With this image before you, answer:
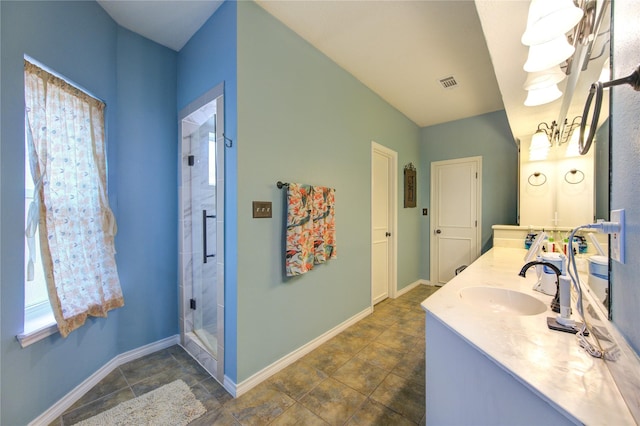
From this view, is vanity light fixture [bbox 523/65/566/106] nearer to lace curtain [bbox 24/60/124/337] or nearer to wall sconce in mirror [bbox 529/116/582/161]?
wall sconce in mirror [bbox 529/116/582/161]

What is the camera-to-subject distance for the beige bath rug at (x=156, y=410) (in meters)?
1.47

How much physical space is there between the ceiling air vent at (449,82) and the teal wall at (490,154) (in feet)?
4.02

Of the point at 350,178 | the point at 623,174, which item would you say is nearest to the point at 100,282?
the point at 350,178

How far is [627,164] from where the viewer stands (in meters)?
0.67

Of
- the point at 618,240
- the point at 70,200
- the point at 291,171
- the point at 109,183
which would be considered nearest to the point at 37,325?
the point at 70,200

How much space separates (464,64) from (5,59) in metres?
3.45

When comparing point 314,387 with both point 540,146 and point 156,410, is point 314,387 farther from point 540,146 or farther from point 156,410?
point 540,146

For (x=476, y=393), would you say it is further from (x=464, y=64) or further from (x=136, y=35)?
(x=136, y=35)

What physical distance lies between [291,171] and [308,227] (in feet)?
1.63

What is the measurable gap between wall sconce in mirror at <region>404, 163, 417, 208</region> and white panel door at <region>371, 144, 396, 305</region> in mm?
400

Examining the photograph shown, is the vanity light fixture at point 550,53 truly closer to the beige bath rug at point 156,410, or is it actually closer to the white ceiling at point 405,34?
the white ceiling at point 405,34

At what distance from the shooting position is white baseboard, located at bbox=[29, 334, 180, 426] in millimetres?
1473

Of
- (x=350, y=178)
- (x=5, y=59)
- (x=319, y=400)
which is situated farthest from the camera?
(x=350, y=178)

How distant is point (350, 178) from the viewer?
274 centimetres
